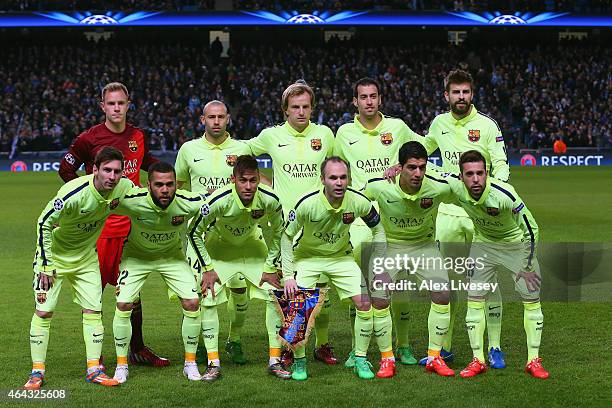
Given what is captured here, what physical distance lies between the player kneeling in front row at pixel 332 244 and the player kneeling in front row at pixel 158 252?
30.6 inches

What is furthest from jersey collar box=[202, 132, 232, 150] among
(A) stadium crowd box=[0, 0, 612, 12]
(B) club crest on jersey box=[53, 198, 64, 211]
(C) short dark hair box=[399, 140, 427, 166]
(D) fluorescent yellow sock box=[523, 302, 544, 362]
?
(A) stadium crowd box=[0, 0, 612, 12]

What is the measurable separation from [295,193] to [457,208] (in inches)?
59.5

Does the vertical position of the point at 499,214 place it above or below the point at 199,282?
above

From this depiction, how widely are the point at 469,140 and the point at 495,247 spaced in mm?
1220

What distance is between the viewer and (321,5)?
40.8 meters

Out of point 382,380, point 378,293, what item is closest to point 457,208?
point 378,293

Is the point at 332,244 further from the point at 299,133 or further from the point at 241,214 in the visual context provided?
the point at 299,133

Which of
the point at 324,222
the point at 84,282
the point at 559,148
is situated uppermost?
the point at 324,222

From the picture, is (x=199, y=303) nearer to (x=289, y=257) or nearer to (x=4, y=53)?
(x=289, y=257)

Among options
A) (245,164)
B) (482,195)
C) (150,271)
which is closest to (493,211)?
(482,195)

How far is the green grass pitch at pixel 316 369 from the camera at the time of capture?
21.9ft

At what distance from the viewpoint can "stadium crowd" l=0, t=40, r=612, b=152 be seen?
3638cm

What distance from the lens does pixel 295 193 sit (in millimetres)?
8195

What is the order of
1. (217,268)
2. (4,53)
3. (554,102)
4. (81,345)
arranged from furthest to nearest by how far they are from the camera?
(4,53), (554,102), (81,345), (217,268)
